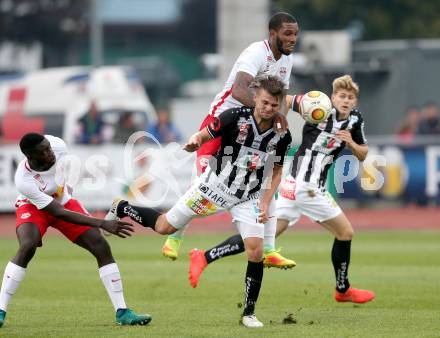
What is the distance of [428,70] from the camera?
32062 mm

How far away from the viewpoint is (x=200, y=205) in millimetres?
10891

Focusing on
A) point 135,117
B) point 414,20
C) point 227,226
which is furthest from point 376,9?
point 227,226

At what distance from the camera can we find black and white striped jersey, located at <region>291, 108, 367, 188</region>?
1238 centimetres

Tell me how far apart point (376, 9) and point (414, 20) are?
70.9 inches

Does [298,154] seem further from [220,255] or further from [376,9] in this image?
[376,9]

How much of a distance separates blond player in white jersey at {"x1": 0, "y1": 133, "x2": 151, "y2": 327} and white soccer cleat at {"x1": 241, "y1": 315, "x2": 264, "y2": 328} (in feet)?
2.97

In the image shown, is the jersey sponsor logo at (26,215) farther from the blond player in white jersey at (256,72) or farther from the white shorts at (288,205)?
the white shorts at (288,205)

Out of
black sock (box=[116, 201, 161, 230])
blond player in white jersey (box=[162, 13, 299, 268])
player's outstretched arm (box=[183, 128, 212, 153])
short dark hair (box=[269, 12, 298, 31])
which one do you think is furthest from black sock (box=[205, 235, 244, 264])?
short dark hair (box=[269, 12, 298, 31])

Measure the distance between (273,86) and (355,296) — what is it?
2.90 m

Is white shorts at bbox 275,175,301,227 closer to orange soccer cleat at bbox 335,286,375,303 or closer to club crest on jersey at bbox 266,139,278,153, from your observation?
orange soccer cleat at bbox 335,286,375,303

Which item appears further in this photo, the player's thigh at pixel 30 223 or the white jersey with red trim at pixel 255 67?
the white jersey with red trim at pixel 255 67

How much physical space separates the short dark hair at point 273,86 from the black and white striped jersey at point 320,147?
208 cm

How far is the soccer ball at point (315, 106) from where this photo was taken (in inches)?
451

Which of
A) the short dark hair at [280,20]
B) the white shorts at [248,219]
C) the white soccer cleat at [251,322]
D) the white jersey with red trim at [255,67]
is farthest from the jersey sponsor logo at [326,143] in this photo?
the white soccer cleat at [251,322]
